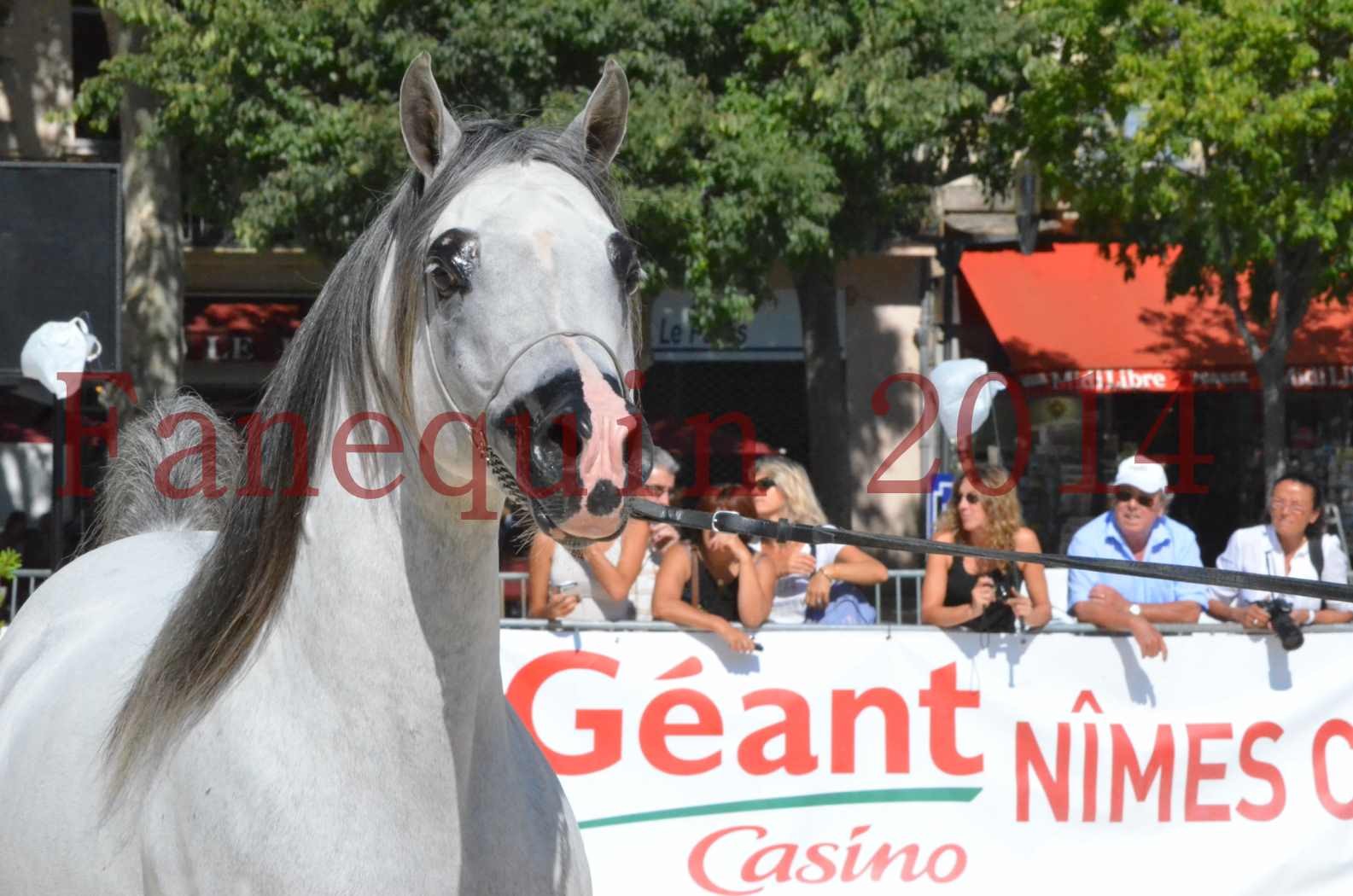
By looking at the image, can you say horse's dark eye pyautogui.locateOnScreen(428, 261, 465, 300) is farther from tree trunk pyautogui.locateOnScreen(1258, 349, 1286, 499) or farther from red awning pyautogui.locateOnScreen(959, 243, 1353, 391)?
red awning pyautogui.locateOnScreen(959, 243, 1353, 391)

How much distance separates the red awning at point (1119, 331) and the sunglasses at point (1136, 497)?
8.66 m

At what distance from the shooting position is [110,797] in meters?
2.75

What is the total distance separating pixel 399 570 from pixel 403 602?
53 mm

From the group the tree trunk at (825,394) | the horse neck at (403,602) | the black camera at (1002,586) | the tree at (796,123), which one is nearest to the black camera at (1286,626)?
the black camera at (1002,586)

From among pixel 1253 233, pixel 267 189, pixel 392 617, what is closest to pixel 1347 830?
pixel 392 617

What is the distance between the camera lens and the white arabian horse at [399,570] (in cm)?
228

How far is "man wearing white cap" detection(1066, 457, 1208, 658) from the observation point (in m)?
6.50

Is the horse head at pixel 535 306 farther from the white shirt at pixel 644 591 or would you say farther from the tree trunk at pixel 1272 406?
the tree trunk at pixel 1272 406

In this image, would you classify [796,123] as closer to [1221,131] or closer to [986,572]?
[1221,131]

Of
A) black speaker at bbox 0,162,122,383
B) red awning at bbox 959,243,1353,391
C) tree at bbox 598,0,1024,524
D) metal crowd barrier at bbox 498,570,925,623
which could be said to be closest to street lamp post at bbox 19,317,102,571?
black speaker at bbox 0,162,122,383

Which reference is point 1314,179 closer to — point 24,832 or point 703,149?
point 703,149

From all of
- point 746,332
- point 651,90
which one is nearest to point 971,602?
point 651,90

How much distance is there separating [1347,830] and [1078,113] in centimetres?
827

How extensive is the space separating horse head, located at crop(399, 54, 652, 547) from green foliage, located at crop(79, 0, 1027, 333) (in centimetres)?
880
